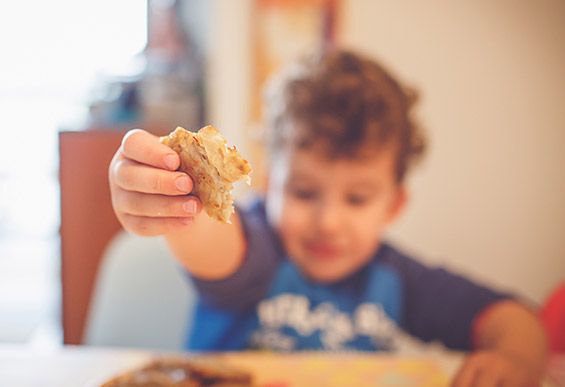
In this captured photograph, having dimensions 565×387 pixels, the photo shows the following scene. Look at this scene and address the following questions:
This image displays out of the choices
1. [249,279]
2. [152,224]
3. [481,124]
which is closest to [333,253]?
[249,279]

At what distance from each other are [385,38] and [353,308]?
1.07m

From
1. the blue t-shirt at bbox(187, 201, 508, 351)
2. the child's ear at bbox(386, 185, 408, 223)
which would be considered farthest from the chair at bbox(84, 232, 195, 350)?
the child's ear at bbox(386, 185, 408, 223)

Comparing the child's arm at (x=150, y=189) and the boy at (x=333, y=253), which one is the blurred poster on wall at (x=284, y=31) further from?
the child's arm at (x=150, y=189)

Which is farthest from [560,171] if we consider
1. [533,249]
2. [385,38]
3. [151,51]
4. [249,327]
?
[151,51]

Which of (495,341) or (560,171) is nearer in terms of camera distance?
(495,341)

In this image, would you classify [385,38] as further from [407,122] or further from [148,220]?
[148,220]

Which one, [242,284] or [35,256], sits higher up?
[242,284]

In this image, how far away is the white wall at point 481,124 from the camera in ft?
4.96

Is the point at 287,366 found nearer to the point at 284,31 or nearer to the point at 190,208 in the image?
the point at 190,208

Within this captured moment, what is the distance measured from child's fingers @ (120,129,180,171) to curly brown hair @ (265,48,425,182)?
421 mm

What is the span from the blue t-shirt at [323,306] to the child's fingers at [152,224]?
1.27 feet

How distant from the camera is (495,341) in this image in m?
0.61

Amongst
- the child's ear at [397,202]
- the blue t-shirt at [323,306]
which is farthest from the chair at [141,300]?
the child's ear at [397,202]

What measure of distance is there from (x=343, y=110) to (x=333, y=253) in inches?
7.5
